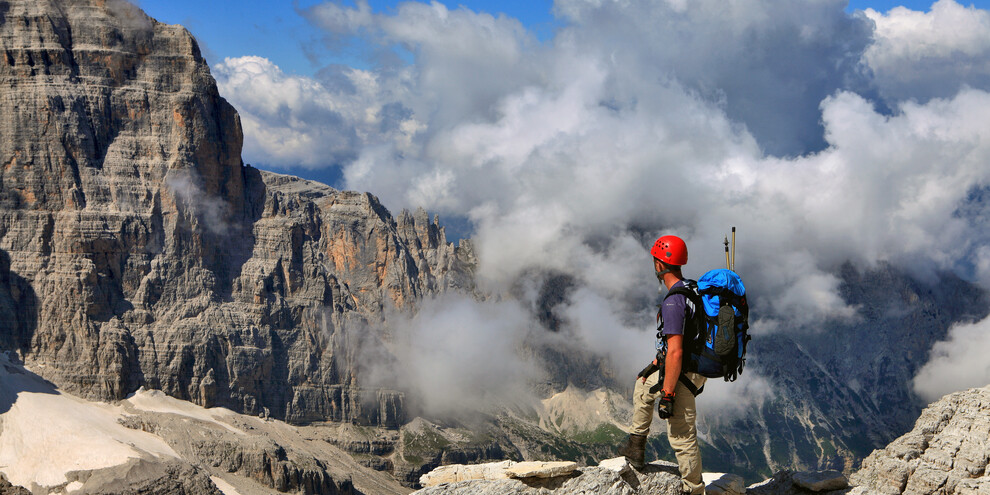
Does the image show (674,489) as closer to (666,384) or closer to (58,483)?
(666,384)

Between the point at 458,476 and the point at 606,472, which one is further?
the point at 458,476

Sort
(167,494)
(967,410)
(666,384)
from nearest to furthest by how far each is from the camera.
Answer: (666,384) < (967,410) < (167,494)

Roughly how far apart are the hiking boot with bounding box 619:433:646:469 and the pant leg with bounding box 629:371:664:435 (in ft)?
1.22

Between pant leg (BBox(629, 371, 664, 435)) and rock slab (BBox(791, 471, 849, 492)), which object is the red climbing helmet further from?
rock slab (BBox(791, 471, 849, 492))

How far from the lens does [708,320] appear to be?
2519 centimetres

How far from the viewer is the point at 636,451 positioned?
26969 millimetres

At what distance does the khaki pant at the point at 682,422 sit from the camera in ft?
85.1

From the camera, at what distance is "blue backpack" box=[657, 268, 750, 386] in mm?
24844

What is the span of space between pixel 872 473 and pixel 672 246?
14.4 m

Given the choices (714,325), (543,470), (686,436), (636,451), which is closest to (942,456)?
(686,436)

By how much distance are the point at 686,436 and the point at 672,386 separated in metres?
2.96

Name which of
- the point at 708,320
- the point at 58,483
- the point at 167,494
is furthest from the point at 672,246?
the point at 58,483

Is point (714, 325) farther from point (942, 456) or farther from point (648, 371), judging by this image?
point (942, 456)

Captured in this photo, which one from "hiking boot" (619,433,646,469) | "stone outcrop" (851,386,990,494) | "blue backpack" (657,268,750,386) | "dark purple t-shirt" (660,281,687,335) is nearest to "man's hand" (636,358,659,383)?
"blue backpack" (657,268,750,386)
